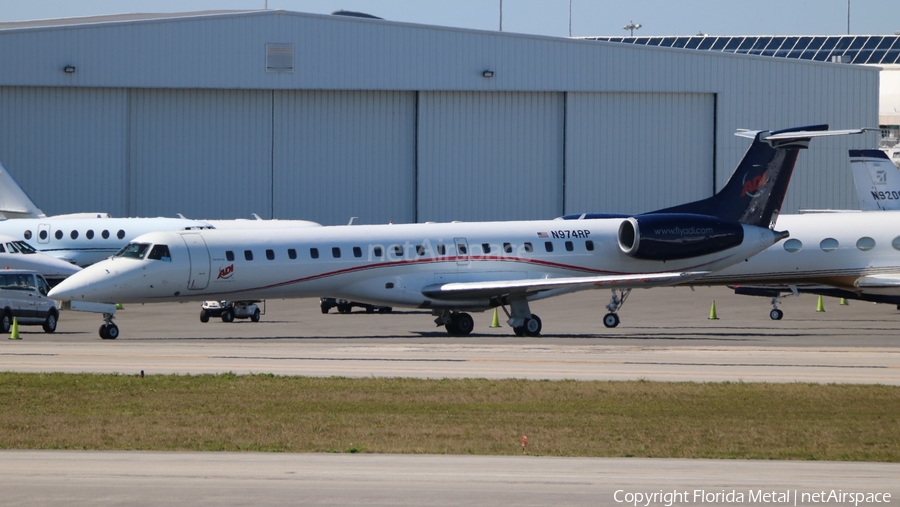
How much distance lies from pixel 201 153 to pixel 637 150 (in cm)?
2145

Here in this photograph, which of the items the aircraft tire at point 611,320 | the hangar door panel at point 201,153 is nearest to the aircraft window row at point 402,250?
the aircraft tire at point 611,320

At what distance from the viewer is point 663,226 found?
32719 mm

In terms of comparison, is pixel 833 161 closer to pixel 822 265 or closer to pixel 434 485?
pixel 822 265

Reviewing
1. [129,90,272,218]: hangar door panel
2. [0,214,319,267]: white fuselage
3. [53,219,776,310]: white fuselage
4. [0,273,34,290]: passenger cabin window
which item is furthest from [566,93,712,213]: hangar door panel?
[0,273,34,290]: passenger cabin window

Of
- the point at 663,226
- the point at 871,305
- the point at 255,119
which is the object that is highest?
the point at 255,119

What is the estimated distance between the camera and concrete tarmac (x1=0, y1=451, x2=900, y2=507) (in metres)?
10.4

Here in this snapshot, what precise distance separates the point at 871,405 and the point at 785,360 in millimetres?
6064

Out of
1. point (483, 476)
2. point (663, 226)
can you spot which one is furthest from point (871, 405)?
point (663, 226)

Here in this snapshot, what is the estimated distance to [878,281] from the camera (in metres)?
36.4

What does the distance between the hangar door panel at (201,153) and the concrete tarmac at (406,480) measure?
149ft

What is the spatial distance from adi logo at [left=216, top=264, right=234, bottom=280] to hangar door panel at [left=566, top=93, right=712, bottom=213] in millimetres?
31533

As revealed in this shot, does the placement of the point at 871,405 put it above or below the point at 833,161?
below

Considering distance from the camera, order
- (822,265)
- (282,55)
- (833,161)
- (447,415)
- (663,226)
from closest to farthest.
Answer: (447,415) → (663,226) → (822,265) → (282,55) → (833,161)

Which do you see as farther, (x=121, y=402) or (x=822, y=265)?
(x=822, y=265)
